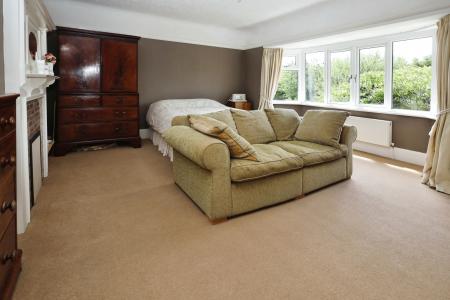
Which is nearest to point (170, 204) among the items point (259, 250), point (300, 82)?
point (259, 250)

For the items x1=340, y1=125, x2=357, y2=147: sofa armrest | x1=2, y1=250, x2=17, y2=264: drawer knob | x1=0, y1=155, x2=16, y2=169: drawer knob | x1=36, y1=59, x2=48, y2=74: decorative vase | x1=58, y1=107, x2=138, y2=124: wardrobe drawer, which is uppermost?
x1=36, y1=59, x2=48, y2=74: decorative vase

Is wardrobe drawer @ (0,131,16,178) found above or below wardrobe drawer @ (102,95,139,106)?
below

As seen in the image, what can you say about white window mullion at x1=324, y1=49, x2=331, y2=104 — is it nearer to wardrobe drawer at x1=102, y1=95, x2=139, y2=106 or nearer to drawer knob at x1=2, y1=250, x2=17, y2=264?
wardrobe drawer at x1=102, y1=95, x2=139, y2=106

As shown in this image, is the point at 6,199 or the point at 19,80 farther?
the point at 19,80

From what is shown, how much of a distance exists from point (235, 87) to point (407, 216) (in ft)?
17.2

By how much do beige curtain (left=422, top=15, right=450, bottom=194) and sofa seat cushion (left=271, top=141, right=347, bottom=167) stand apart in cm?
107

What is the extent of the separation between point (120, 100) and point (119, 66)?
0.58 meters

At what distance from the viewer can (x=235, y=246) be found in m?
2.03

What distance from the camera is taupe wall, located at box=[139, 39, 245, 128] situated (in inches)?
230

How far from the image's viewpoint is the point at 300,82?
6.49 m

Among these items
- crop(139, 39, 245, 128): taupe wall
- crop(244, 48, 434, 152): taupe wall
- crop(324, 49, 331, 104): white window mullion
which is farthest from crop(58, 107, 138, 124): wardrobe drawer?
crop(244, 48, 434, 152): taupe wall

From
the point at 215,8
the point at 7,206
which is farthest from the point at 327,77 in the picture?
the point at 7,206

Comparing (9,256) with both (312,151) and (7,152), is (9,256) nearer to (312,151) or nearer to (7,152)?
(7,152)

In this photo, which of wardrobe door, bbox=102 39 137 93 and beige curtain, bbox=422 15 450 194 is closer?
beige curtain, bbox=422 15 450 194
